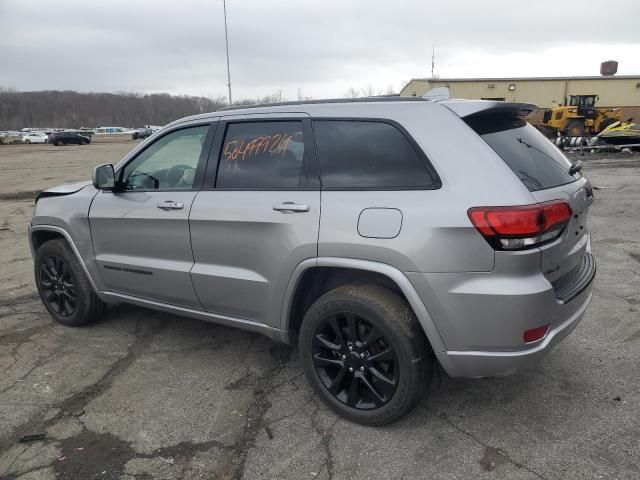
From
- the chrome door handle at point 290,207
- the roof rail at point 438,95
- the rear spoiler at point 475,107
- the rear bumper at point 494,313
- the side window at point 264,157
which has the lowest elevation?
the rear bumper at point 494,313

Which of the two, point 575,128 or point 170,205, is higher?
point 575,128

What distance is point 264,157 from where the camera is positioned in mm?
3264

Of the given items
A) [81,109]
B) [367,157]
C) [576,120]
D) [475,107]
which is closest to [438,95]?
[475,107]

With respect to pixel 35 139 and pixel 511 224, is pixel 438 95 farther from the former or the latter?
pixel 35 139

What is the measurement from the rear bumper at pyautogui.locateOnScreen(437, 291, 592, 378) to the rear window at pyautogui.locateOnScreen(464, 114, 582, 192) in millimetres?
782

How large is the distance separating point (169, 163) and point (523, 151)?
8.20ft

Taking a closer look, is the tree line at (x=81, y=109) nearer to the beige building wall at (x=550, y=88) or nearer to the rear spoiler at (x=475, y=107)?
the beige building wall at (x=550, y=88)

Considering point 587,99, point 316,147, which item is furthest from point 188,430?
point 587,99

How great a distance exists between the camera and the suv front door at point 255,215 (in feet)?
9.86

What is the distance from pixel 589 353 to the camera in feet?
12.3

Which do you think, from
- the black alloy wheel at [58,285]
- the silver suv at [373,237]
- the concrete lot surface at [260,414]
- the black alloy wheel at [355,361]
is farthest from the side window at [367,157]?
the black alloy wheel at [58,285]

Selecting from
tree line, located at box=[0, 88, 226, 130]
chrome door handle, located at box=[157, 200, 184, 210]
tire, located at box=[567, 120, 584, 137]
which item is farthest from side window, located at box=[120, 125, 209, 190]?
tree line, located at box=[0, 88, 226, 130]

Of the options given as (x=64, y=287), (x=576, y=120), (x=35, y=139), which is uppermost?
(x=576, y=120)

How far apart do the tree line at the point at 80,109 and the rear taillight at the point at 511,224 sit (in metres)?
135
